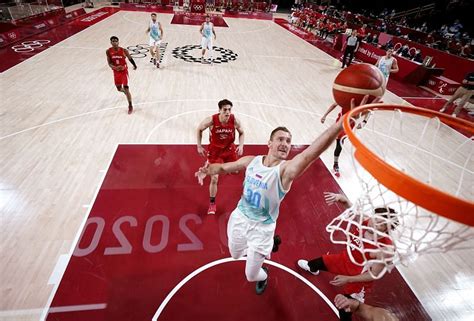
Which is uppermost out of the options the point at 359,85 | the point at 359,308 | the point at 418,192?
the point at 359,85

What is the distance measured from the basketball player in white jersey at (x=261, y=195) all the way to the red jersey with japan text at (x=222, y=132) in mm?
1112

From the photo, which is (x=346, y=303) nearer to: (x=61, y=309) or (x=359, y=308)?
(x=359, y=308)

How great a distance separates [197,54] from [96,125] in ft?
22.8

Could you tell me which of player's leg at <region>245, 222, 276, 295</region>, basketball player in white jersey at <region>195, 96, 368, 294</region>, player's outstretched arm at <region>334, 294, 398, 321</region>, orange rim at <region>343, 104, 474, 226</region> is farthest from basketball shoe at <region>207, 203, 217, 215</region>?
orange rim at <region>343, 104, 474, 226</region>

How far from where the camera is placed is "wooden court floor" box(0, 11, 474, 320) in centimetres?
336

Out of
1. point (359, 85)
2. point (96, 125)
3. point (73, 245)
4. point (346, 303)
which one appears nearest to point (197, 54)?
point (96, 125)

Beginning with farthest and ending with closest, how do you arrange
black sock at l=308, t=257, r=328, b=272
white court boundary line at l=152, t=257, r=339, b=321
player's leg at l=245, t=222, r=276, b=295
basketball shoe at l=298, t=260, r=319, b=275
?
basketball shoe at l=298, t=260, r=319, b=275 → black sock at l=308, t=257, r=328, b=272 → white court boundary line at l=152, t=257, r=339, b=321 → player's leg at l=245, t=222, r=276, b=295

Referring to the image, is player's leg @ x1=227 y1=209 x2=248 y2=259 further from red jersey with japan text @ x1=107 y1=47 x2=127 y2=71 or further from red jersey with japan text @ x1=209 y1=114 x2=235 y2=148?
red jersey with japan text @ x1=107 y1=47 x2=127 y2=71

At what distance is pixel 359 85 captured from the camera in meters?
2.42

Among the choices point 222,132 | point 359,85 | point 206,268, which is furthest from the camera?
point 222,132

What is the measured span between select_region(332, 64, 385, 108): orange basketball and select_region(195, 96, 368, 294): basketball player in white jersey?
0.14 meters

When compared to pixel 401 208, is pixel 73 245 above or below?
below

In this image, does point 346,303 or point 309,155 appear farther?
point 346,303

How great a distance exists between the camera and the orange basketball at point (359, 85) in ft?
7.88
